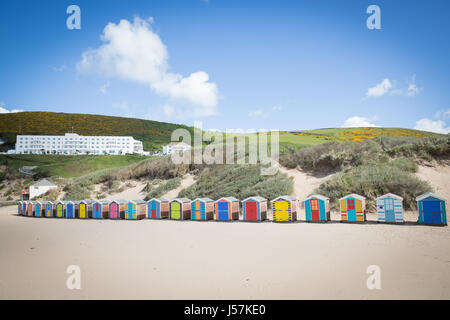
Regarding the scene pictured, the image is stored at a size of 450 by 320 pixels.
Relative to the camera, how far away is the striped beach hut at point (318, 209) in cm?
1488

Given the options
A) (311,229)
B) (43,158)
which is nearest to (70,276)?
(311,229)

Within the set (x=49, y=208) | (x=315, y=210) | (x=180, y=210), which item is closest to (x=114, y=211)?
(x=180, y=210)

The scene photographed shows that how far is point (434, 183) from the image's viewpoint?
1733 centimetres

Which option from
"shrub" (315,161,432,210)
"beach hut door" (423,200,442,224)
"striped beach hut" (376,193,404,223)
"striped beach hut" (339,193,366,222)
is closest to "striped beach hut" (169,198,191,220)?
"shrub" (315,161,432,210)

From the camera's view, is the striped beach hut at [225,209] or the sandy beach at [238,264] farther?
the striped beach hut at [225,209]

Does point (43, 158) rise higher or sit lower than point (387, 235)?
higher

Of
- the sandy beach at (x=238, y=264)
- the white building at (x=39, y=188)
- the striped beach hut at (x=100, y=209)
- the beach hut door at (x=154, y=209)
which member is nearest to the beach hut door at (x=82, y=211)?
the striped beach hut at (x=100, y=209)

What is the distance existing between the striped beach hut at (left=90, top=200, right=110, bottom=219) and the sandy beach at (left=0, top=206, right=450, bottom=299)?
26.7 feet

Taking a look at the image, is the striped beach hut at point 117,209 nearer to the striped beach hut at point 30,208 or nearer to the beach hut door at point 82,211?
the beach hut door at point 82,211

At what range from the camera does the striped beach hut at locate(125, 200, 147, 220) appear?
19594 mm

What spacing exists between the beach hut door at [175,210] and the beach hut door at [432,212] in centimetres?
1293

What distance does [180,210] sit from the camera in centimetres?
1842
